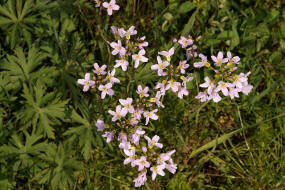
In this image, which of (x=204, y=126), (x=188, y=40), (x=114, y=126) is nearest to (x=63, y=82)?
(x=114, y=126)

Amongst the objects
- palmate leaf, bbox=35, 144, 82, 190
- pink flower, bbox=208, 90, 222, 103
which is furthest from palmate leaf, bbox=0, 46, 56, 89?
pink flower, bbox=208, 90, 222, 103

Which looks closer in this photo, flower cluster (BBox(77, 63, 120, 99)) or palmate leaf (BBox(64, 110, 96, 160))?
flower cluster (BBox(77, 63, 120, 99))

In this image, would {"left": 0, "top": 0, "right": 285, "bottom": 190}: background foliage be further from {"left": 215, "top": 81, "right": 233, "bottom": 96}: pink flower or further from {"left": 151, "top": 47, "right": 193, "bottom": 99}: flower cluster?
{"left": 215, "top": 81, "right": 233, "bottom": 96}: pink flower

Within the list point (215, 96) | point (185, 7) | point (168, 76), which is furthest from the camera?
point (185, 7)

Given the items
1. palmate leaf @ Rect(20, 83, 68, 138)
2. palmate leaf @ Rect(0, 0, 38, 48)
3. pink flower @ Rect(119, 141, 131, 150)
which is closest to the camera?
pink flower @ Rect(119, 141, 131, 150)

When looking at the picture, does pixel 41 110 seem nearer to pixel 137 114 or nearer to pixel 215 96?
pixel 137 114

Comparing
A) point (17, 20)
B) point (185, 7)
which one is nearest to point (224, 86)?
point (185, 7)
